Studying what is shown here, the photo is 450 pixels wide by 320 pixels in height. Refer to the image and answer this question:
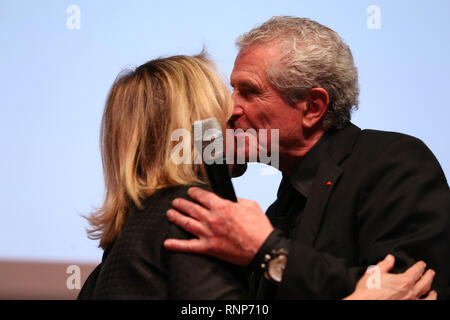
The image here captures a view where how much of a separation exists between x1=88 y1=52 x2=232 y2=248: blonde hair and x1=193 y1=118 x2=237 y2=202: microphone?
0.04 metres

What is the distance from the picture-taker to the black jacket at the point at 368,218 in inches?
58.2

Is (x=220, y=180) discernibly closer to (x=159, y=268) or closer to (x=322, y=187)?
(x=159, y=268)

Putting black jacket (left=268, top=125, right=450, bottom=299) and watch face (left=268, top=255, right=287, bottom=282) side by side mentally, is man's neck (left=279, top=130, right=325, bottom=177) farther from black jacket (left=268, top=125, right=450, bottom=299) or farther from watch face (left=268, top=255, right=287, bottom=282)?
watch face (left=268, top=255, right=287, bottom=282)

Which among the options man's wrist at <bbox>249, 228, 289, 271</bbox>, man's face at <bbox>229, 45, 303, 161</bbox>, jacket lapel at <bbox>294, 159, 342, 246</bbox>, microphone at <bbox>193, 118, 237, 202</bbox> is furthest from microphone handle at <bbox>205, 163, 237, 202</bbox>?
man's face at <bbox>229, 45, 303, 161</bbox>

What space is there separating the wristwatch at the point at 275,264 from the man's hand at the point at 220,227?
0.05 meters

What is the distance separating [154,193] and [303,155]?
833 millimetres

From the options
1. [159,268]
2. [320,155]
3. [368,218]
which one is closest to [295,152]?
[320,155]

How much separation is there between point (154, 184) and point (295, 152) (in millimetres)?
816

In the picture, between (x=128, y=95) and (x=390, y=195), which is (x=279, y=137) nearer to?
(x=390, y=195)

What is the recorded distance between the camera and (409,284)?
1519 mm

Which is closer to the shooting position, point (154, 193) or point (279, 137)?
point (154, 193)

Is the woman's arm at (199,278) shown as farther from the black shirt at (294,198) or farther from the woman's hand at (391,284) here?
the black shirt at (294,198)

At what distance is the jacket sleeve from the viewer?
147 centimetres

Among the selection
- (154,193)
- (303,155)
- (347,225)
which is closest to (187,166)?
(154,193)
